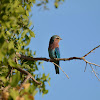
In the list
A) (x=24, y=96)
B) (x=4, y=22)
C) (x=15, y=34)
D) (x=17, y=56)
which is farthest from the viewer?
(x=15, y=34)

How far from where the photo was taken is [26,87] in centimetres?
289

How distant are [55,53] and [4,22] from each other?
4436mm

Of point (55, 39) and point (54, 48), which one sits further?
point (55, 39)

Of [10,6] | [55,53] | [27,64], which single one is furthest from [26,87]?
[55,53]

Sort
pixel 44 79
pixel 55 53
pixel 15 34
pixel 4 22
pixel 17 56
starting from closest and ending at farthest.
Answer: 1. pixel 4 22
2. pixel 17 56
3. pixel 44 79
4. pixel 15 34
5. pixel 55 53

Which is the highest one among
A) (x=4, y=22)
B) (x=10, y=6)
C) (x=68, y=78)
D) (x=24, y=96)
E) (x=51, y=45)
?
(x=51, y=45)

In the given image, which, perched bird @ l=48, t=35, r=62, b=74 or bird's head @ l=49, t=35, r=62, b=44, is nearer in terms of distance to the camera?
perched bird @ l=48, t=35, r=62, b=74

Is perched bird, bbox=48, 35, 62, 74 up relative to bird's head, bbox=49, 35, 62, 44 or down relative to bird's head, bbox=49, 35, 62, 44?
down

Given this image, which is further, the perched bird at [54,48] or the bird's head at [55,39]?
the bird's head at [55,39]

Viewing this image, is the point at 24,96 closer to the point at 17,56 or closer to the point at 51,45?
the point at 17,56

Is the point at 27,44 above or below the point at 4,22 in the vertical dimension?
above

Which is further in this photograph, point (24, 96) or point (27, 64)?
point (27, 64)

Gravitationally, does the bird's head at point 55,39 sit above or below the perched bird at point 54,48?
above

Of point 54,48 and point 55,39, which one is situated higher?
point 55,39
